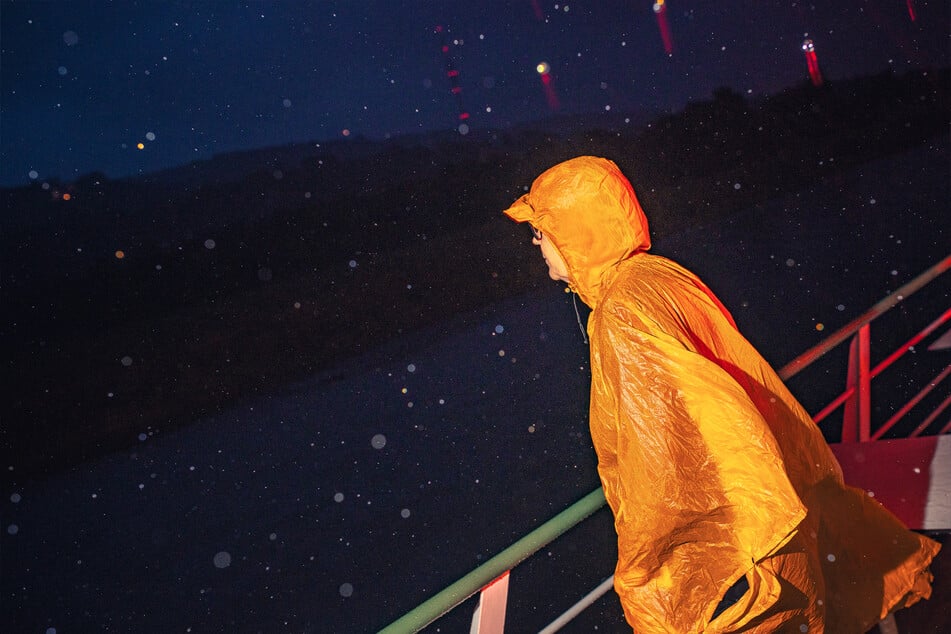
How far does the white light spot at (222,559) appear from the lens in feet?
17.5

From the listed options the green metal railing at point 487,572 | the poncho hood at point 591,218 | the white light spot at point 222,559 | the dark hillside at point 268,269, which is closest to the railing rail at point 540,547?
the green metal railing at point 487,572

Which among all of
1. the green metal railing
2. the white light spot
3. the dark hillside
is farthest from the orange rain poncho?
the dark hillside

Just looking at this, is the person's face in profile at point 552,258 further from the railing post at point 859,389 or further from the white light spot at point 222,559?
the white light spot at point 222,559

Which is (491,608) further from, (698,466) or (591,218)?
(591,218)

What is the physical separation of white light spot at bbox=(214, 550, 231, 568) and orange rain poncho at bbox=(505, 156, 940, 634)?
16.3 feet

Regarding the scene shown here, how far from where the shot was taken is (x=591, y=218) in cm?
126

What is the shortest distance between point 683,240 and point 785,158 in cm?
1030

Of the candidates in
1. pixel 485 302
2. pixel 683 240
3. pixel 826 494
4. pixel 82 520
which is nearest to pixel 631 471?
pixel 826 494

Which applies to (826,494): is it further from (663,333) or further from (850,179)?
(850,179)

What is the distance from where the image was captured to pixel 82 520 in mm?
7250

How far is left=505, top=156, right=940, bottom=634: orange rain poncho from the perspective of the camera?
1001 millimetres

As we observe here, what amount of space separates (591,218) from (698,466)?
502 mm

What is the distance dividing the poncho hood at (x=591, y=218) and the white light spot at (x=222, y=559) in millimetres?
5044

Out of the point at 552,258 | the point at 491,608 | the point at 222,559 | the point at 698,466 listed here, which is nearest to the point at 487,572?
the point at 491,608
